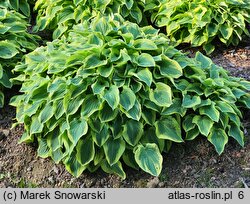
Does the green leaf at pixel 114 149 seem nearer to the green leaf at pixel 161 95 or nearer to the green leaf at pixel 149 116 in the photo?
the green leaf at pixel 149 116

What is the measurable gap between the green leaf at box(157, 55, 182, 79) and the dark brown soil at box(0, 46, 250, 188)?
60 cm

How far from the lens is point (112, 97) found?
377 cm

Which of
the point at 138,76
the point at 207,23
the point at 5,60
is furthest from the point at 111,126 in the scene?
the point at 207,23

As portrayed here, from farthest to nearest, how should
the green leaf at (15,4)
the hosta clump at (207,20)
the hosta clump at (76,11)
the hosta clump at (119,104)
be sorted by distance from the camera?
the green leaf at (15,4)
the hosta clump at (76,11)
the hosta clump at (207,20)
the hosta clump at (119,104)

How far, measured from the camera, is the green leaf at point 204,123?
391 cm

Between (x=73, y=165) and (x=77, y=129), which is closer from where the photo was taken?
(x=77, y=129)

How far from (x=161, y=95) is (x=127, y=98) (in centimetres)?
30

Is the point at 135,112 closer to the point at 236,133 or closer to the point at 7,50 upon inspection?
the point at 236,133

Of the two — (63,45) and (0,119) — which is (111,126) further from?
(0,119)

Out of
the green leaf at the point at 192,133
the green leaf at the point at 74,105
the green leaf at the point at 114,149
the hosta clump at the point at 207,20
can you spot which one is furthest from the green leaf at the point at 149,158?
the hosta clump at the point at 207,20

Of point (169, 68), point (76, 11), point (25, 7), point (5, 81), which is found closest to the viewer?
point (169, 68)

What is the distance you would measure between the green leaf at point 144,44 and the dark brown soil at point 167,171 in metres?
0.86

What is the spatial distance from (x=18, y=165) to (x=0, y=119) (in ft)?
2.01

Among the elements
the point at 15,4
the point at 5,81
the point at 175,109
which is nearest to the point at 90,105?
the point at 175,109
